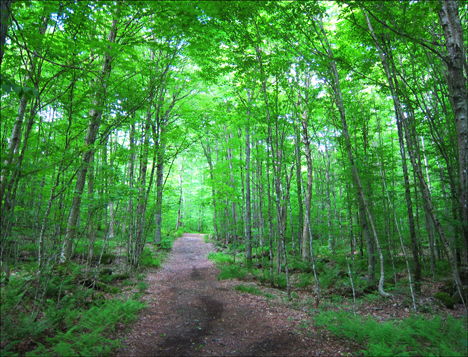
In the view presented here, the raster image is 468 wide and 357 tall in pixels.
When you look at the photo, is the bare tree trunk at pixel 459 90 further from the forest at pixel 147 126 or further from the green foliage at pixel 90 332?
the green foliage at pixel 90 332

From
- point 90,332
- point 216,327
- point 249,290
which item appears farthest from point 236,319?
point 90,332

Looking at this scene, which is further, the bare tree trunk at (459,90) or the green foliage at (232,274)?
the green foliage at (232,274)

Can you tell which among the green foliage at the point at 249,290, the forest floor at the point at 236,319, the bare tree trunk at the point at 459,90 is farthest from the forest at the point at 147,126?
the green foliage at the point at 249,290

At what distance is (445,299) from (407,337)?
3.85m

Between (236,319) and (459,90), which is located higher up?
(459,90)

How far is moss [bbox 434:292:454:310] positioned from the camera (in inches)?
247

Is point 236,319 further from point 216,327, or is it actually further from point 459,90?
point 459,90

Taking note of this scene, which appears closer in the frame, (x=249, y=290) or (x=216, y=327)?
(x=216, y=327)

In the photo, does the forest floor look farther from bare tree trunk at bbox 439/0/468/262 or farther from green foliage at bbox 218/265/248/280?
bare tree trunk at bbox 439/0/468/262

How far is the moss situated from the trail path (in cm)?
390

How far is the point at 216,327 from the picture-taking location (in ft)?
17.4

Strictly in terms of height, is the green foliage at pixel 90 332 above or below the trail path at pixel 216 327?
above

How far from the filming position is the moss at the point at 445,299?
6.27 metres

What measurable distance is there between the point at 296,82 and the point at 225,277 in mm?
7842
